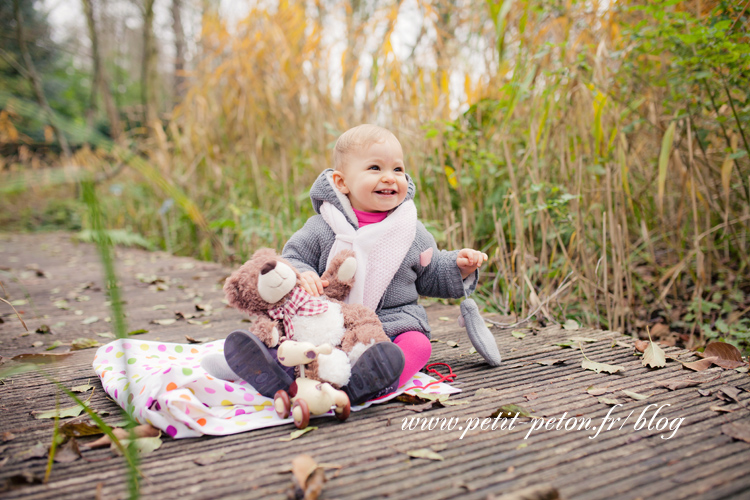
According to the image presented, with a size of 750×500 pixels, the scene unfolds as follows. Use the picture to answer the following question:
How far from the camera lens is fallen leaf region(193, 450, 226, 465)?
1.11m

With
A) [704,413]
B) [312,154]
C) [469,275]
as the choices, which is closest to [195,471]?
[469,275]

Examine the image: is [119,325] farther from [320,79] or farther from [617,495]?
[320,79]

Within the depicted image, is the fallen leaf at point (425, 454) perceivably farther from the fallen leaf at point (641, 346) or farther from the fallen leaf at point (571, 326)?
the fallen leaf at point (571, 326)

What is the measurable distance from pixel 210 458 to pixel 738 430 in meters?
1.21

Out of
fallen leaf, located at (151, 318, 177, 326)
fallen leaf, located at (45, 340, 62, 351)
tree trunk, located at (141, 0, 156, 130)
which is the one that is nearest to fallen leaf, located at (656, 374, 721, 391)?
fallen leaf, located at (151, 318, 177, 326)

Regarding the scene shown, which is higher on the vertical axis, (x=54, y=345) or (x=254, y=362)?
(x=254, y=362)

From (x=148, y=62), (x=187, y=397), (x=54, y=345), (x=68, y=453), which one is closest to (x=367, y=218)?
(x=187, y=397)

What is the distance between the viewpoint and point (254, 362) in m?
1.33

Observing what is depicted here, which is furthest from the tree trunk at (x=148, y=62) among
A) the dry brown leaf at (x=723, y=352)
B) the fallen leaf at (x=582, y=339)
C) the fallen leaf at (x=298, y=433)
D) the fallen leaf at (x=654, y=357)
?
the dry brown leaf at (x=723, y=352)

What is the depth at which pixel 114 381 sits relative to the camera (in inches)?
58.9

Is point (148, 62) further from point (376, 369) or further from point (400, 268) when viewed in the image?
point (376, 369)

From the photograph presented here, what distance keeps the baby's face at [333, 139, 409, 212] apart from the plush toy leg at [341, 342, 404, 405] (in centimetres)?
50

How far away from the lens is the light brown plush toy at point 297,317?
1334mm

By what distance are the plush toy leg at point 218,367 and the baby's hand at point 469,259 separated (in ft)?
2.58
